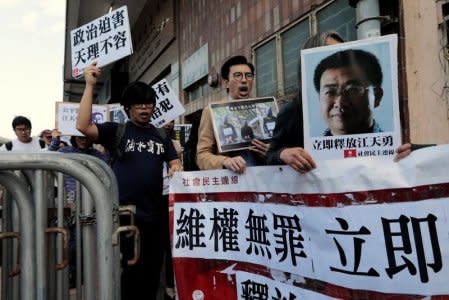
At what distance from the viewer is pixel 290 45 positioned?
231 inches

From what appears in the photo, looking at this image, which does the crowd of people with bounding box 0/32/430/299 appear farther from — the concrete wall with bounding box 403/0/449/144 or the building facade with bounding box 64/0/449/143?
the concrete wall with bounding box 403/0/449/144

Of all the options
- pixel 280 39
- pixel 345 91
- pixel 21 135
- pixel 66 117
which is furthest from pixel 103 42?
pixel 345 91

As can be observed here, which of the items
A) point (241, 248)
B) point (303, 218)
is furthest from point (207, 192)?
point (303, 218)

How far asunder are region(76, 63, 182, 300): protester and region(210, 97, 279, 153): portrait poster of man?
16.5 inches

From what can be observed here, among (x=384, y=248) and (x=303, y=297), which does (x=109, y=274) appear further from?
(x=384, y=248)

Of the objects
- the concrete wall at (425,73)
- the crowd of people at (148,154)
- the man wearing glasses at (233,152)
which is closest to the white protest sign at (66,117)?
the crowd of people at (148,154)

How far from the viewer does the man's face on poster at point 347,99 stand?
5.73ft

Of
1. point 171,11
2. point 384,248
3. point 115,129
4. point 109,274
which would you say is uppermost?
point 171,11

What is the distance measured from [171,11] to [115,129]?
29.4ft

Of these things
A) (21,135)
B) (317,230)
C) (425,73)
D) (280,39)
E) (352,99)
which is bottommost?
(317,230)

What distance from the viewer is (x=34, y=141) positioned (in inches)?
227

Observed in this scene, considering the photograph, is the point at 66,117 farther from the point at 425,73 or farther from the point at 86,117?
the point at 425,73

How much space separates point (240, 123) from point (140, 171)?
2.37 feet

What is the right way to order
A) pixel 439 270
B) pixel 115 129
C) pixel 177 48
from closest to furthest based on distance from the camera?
pixel 439 270, pixel 115 129, pixel 177 48
